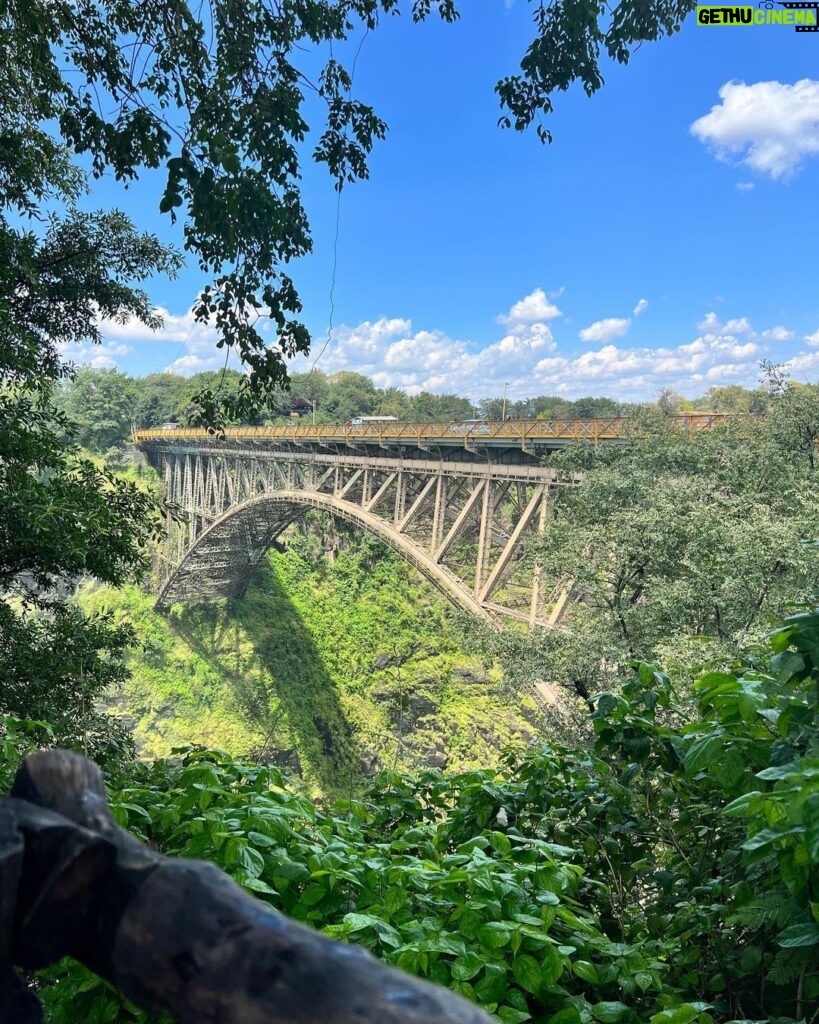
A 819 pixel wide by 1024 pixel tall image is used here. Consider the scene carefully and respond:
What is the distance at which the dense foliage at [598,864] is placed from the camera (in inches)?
55.8

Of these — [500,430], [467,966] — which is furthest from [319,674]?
[467,966]

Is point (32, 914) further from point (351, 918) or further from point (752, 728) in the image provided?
point (752, 728)

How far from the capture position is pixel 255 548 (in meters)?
31.0

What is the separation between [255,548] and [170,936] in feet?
102

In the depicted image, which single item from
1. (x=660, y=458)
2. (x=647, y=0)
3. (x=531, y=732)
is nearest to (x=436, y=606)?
(x=531, y=732)

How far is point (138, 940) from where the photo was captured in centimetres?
65

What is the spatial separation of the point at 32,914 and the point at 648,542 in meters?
9.59

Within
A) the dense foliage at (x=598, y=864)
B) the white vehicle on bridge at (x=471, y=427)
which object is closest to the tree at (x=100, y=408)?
the white vehicle on bridge at (x=471, y=427)

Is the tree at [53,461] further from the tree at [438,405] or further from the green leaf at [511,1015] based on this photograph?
the tree at [438,405]

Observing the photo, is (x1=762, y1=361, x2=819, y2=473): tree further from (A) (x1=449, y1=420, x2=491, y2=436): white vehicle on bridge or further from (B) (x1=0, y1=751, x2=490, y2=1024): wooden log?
(B) (x1=0, y1=751, x2=490, y2=1024): wooden log

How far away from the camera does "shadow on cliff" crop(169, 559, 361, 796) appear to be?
26.5 metres

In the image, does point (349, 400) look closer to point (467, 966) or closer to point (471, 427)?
point (471, 427)

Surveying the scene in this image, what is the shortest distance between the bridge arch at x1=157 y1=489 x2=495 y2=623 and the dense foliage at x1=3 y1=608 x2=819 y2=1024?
10.3 meters

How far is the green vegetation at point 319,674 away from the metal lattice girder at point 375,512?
2.50 meters
